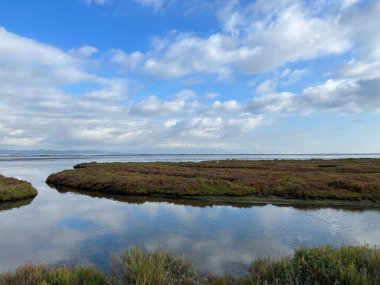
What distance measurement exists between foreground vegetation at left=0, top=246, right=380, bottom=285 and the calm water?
7.89 ft

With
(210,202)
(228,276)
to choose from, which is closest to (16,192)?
(210,202)

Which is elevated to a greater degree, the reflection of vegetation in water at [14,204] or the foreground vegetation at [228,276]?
the foreground vegetation at [228,276]

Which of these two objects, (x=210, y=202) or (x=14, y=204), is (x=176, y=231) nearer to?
(x=210, y=202)

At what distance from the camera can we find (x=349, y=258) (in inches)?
429

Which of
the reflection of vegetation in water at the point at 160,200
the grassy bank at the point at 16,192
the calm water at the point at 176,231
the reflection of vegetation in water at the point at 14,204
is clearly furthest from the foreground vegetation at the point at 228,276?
the grassy bank at the point at 16,192

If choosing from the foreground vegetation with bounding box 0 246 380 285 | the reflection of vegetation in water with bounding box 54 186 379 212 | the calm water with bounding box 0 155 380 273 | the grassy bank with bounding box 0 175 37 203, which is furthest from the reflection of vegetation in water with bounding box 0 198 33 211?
the foreground vegetation with bounding box 0 246 380 285

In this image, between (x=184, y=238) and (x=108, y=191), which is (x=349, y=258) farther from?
(x=108, y=191)

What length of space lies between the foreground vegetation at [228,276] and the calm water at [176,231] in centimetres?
240

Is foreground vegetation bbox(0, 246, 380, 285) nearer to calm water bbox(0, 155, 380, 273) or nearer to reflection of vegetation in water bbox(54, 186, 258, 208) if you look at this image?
calm water bbox(0, 155, 380, 273)

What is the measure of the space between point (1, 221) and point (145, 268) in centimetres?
1709

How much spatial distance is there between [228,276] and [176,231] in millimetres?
8762

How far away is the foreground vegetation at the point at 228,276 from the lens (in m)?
9.44

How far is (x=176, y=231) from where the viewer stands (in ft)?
64.3

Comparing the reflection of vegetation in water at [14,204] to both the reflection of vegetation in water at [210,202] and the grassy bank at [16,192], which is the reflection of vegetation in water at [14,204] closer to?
the grassy bank at [16,192]
